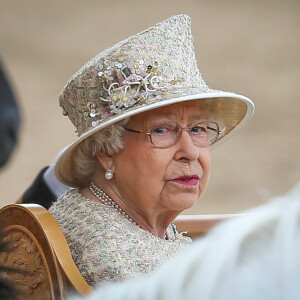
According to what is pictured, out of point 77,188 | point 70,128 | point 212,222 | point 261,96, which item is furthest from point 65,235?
point 261,96

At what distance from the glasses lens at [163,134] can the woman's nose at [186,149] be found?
0.07 ft

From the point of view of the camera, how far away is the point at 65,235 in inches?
88.7

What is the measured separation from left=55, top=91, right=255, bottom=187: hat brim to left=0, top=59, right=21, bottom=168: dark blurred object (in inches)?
49.9

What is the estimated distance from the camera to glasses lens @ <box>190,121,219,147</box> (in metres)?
→ 2.30

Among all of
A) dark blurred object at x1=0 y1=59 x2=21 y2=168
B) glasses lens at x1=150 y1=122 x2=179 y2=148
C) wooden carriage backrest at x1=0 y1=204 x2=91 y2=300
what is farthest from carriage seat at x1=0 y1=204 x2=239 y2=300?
dark blurred object at x1=0 y1=59 x2=21 y2=168

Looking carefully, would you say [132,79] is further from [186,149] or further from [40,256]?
[40,256]

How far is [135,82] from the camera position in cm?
221

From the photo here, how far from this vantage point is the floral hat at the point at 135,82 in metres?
2.20

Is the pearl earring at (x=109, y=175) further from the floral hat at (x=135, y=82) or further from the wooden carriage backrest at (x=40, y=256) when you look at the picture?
the wooden carriage backrest at (x=40, y=256)

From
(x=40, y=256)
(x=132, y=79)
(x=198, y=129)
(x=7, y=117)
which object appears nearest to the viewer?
(x=7, y=117)

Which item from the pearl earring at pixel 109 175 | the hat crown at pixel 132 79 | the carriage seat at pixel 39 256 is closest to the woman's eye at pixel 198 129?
the hat crown at pixel 132 79

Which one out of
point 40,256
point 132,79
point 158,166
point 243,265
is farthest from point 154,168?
point 243,265

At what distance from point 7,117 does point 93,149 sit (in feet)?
4.70

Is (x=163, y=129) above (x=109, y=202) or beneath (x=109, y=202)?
above
